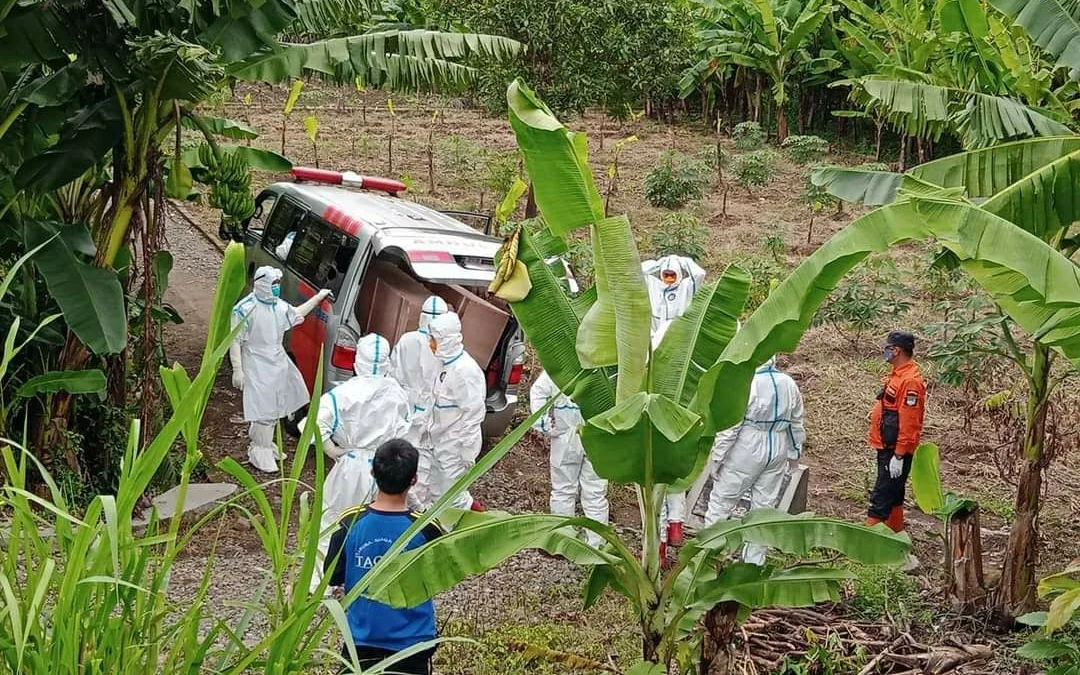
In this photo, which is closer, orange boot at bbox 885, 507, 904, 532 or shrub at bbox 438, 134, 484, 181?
orange boot at bbox 885, 507, 904, 532

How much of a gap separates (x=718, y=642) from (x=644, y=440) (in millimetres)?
1154

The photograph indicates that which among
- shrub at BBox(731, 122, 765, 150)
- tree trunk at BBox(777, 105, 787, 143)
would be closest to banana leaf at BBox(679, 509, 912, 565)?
shrub at BBox(731, 122, 765, 150)

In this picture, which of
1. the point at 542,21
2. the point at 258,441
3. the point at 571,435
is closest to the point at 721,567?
the point at 571,435

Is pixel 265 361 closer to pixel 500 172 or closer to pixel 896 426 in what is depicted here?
pixel 896 426

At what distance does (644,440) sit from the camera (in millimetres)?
4570

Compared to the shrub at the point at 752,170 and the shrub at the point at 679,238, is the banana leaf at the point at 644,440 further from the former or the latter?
the shrub at the point at 752,170

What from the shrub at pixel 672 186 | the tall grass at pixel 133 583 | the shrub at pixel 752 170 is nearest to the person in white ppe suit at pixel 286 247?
the tall grass at pixel 133 583

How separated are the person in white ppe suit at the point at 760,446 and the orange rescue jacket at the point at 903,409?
696 mm

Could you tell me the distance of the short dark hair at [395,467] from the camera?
445 centimetres

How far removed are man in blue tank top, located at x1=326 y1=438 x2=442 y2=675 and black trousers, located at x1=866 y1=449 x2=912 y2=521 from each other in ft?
13.6

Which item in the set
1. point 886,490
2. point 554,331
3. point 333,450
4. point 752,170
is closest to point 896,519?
point 886,490

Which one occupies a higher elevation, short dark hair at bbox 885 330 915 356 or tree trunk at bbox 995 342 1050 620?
short dark hair at bbox 885 330 915 356

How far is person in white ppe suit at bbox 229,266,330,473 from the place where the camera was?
8.43 metres

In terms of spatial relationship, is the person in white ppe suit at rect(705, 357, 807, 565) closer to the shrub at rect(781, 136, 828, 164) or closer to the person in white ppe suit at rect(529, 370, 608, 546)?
the person in white ppe suit at rect(529, 370, 608, 546)
